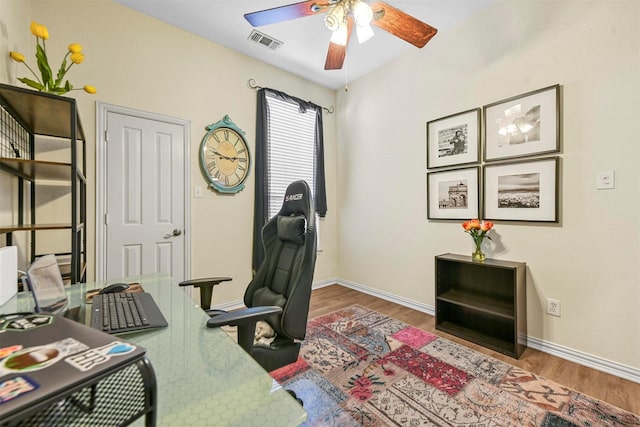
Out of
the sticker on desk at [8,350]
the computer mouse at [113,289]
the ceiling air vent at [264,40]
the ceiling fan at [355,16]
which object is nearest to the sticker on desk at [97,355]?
the sticker on desk at [8,350]

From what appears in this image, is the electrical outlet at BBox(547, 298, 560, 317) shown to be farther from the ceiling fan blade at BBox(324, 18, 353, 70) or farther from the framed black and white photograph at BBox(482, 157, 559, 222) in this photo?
the ceiling fan blade at BBox(324, 18, 353, 70)

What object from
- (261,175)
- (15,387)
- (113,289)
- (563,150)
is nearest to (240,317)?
(15,387)

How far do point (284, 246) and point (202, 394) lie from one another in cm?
104

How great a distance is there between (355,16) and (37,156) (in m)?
2.49

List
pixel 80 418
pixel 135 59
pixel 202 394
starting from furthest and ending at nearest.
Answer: pixel 135 59
pixel 202 394
pixel 80 418

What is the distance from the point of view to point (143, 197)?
98.9 inches

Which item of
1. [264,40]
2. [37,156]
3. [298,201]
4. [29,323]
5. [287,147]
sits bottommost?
[29,323]

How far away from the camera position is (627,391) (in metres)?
1.66

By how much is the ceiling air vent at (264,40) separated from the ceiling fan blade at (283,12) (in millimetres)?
939

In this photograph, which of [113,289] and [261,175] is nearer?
[113,289]

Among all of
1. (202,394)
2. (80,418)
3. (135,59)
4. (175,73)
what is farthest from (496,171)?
(135,59)

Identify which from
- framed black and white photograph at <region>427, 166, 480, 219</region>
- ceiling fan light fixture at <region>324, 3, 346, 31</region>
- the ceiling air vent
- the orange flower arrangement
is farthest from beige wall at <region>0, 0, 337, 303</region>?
the orange flower arrangement

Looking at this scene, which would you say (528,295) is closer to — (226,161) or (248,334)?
(248,334)

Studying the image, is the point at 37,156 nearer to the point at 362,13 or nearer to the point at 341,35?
the point at 341,35
